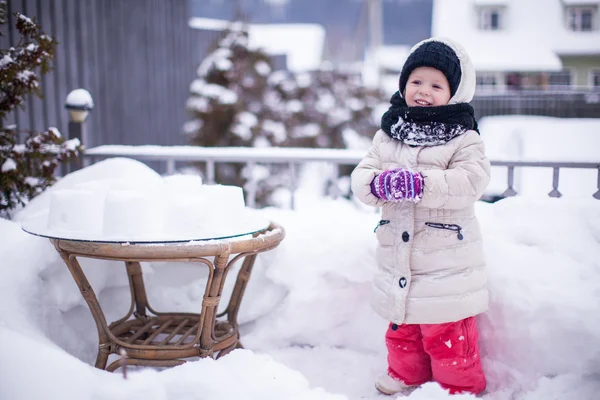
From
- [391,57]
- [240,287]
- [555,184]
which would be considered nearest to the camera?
[240,287]

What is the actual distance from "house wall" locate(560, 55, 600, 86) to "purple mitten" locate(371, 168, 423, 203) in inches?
433

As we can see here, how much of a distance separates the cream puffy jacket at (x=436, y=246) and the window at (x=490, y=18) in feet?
44.1

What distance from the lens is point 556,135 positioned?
23.1ft

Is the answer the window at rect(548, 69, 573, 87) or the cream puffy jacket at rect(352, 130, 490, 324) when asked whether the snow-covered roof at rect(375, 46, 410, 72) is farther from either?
the cream puffy jacket at rect(352, 130, 490, 324)

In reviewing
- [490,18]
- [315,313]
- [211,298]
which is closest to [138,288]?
[211,298]

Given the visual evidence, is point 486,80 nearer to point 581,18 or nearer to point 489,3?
point 489,3

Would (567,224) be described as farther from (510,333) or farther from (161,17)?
(161,17)

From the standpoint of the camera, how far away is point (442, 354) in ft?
7.06

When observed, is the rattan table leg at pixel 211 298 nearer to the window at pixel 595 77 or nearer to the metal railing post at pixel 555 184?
the metal railing post at pixel 555 184

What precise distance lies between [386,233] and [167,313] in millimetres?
1314

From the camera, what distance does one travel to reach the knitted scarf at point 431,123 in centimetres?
205

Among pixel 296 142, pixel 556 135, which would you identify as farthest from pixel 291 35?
pixel 556 135

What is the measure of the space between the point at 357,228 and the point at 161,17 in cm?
665

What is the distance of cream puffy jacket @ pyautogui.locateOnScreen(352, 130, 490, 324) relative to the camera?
2066 mm
